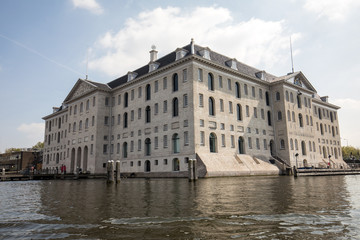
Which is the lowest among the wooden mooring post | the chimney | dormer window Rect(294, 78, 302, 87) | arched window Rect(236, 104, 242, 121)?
the wooden mooring post

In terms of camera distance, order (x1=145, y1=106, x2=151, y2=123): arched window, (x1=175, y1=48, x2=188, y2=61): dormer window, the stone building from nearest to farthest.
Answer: the stone building, (x1=175, y1=48, x2=188, y2=61): dormer window, (x1=145, y1=106, x2=151, y2=123): arched window

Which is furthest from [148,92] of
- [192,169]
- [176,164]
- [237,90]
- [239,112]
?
[192,169]

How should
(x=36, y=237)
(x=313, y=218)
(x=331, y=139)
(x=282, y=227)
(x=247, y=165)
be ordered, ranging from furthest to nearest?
(x=331, y=139)
(x=247, y=165)
(x=313, y=218)
(x=282, y=227)
(x=36, y=237)

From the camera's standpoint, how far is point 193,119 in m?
35.2

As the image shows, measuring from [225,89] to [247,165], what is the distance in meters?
11.6

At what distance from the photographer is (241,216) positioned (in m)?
6.90

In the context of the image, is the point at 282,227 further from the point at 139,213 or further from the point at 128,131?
the point at 128,131

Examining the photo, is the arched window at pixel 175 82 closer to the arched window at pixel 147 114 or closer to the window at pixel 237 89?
the arched window at pixel 147 114

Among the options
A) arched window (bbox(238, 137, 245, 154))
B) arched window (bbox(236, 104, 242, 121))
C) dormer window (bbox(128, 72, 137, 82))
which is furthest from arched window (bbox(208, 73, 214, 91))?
dormer window (bbox(128, 72, 137, 82))

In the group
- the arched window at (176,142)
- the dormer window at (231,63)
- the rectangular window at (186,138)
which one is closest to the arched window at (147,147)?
the arched window at (176,142)

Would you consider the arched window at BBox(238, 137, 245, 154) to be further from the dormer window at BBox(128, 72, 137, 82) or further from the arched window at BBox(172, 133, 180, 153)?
the dormer window at BBox(128, 72, 137, 82)

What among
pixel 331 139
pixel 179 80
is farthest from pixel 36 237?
pixel 331 139

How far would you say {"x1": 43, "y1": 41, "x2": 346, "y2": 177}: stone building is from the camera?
3672 cm

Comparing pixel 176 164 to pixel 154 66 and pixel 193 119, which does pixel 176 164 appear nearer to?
→ pixel 193 119
